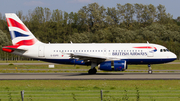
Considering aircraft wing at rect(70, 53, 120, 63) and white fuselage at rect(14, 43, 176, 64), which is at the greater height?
white fuselage at rect(14, 43, 176, 64)

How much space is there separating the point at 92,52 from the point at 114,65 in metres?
4.63

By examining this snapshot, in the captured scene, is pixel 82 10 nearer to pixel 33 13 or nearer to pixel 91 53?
pixel 33 13

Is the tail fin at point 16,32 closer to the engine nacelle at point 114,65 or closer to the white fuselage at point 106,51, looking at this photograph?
the white fuselage at point 106,51

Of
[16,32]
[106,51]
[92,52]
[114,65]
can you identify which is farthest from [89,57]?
[16,32]

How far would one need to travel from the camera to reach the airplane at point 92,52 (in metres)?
33.8

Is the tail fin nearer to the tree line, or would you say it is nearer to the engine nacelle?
the engine nacelle

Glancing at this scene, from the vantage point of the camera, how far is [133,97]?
50.2 feet

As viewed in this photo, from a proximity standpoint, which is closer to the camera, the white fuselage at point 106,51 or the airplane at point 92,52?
the airplane at point 92,52

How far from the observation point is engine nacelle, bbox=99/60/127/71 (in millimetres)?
31703

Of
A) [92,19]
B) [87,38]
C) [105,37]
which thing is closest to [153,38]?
[105,37]

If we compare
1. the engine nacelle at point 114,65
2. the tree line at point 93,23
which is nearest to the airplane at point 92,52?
the engine nacelle at point 114,65

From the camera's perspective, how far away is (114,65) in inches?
1257

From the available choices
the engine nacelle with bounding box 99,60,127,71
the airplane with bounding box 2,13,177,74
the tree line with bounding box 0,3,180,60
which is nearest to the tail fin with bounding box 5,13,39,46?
the airplane with bounding box 2,13,177,74

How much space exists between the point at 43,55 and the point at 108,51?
9795mm
